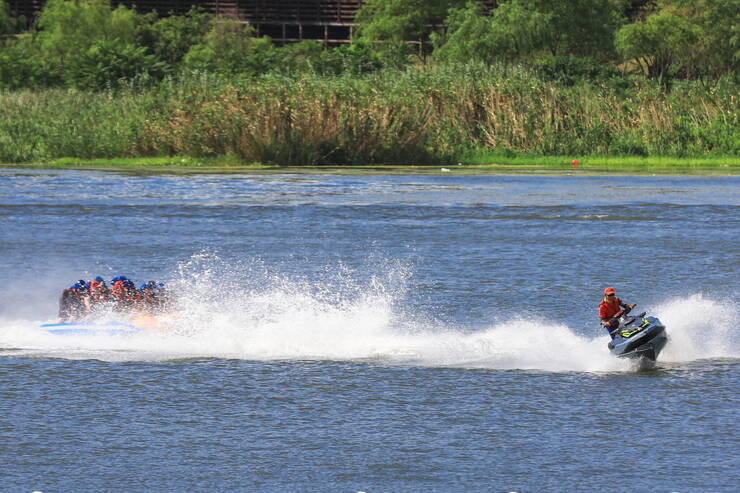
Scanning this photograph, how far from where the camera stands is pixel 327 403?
12.9m

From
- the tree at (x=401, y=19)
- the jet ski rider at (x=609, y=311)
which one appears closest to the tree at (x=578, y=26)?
the tree at (x=401, y=19)

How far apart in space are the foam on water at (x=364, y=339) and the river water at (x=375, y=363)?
0.04 metres

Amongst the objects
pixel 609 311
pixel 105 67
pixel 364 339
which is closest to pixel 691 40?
pixel 105 67

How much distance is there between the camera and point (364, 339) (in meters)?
16.1

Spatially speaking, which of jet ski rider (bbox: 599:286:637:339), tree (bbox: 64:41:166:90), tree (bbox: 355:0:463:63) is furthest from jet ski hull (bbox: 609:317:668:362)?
tree (bbox: 355:0:463:63)

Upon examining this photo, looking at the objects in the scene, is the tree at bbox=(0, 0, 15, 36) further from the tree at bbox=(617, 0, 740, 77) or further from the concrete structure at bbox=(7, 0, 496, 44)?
the tree at bbox=(617, 0, 740, 77)

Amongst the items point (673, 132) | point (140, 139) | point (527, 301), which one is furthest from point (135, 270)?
point (673, 132)

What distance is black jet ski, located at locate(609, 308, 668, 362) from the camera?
14.2 m

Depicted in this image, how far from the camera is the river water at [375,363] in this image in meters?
10.8

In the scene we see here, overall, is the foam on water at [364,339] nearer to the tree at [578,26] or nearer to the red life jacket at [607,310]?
the red life jacket at [607,310]

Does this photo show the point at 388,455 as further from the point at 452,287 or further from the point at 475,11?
→ the point at 475,11

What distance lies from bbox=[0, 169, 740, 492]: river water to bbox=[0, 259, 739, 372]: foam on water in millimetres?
43

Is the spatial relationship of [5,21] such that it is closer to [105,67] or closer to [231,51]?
[231,51]

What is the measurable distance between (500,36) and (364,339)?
5277cm
